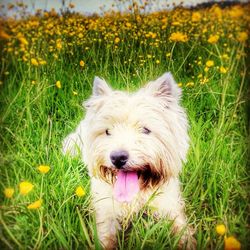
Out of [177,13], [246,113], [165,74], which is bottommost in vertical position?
[246,113]

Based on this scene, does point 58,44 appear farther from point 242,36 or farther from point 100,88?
point 242,36

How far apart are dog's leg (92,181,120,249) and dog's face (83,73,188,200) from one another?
0.08 m

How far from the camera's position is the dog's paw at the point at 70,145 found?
2.17 meters

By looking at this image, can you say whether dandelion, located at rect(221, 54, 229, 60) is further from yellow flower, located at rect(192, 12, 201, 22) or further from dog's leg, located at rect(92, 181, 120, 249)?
dog's leg, located at rect(92, 181, 120, 249)

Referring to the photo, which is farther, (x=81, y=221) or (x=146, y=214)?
(x=146, y=214)

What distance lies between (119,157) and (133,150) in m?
0.07

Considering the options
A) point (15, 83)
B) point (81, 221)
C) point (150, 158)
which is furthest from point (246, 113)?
point (15, 83)

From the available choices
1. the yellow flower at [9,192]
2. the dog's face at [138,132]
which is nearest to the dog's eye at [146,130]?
the dog's face at [138,132]

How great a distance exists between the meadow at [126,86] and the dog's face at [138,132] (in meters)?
0.10

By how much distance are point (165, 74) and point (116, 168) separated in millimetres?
456

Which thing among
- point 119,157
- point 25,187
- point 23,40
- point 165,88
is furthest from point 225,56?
point 25,187

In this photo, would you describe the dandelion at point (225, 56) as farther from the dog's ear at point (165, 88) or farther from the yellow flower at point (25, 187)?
the yellow flower at point (25, 187)

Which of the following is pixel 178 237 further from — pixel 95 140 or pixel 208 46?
pixel 208 46

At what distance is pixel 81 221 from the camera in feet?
6.48
